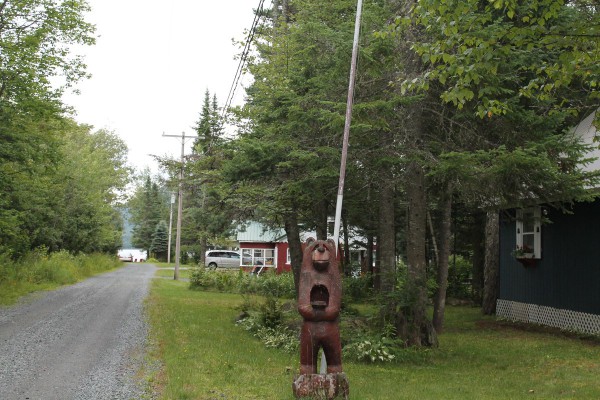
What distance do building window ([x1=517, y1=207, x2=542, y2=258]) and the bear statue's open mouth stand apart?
9.40 m

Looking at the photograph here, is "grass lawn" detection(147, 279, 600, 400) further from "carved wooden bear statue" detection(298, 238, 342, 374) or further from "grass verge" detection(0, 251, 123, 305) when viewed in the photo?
"grass verge" detection(0, 251, 123, 305)

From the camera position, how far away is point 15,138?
17.3 meters

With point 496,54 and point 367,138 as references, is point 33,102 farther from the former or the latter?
point 496,54

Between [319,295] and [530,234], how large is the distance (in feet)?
35.5

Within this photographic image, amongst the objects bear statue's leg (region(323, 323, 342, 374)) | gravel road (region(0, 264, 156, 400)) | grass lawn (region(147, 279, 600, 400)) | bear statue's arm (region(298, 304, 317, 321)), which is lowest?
gravel road (region(0, 264, 156, 400))

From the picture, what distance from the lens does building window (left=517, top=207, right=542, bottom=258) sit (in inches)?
605

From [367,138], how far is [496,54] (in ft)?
9.56

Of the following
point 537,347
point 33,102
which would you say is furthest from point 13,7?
point 537,347

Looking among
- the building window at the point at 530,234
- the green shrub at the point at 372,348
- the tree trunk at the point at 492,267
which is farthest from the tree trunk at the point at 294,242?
the tree trunk at the point at 492,267

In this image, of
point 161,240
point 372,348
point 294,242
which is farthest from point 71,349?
point 161,240

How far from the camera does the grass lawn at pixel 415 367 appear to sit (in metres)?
7.82

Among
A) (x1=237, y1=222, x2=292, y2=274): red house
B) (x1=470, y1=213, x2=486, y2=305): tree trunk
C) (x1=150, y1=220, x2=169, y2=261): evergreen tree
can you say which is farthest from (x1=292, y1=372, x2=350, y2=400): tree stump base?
(x1=150, y1=220, x2=169, y2=261): evergreen tree

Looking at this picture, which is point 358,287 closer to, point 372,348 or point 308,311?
point 372,348

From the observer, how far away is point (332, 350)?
7.07 m
